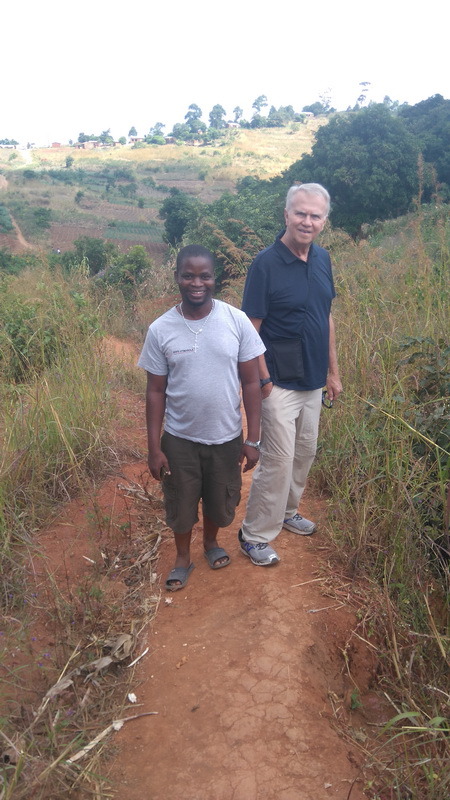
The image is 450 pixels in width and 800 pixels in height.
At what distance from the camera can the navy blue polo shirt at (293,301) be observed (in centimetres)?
272

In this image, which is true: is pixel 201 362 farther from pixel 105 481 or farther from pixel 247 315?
pixel 105 481

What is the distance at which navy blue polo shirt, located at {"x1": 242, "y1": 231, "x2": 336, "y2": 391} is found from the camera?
272 centimetres

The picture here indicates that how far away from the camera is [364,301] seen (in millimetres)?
4996

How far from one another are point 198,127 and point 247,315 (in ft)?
265

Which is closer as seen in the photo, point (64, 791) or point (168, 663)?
point (64, 791)

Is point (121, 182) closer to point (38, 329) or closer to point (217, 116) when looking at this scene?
point (38, 329)

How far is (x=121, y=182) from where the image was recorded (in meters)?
41.7

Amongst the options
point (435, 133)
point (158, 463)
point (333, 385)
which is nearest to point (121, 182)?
point (435, 133)

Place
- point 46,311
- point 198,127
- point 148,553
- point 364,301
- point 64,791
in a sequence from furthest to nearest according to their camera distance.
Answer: point 198,127, point 46,311, point 364,301, point 148,553, point 64,791

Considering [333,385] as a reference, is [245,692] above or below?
below

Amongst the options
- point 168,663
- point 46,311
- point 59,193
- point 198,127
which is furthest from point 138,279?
point 198,127

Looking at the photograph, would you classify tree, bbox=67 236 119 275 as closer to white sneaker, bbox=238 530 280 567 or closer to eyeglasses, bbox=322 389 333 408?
eyeglasses, bbox=322 389 333 408

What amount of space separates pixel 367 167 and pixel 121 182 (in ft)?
103

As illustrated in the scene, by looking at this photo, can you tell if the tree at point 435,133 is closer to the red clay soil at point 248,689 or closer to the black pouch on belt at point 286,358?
the black pouch on belt at point 286,358
